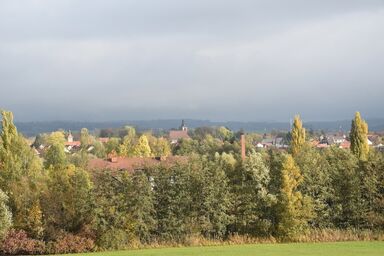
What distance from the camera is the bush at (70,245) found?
41344 mm

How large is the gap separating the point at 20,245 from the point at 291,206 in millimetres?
18080

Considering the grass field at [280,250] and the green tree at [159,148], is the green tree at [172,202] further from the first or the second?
the green tree at [159,148]

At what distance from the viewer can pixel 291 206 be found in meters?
42.8

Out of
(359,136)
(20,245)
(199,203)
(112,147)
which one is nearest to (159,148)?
(112,147)

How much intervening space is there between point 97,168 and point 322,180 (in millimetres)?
15787

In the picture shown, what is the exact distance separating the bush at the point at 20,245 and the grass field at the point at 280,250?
4.85 m

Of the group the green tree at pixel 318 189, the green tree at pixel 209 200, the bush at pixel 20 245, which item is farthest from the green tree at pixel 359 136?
the bush at pixel 20 245

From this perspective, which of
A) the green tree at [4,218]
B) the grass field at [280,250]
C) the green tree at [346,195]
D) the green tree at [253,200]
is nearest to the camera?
the grass field at [280,250]

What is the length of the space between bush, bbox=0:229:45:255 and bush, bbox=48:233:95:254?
31.0 inches

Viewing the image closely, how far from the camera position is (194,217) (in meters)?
44.1

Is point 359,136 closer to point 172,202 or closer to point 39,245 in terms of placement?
point 172,202

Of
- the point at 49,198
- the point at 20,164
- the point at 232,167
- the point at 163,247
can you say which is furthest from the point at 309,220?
the point at 20,164

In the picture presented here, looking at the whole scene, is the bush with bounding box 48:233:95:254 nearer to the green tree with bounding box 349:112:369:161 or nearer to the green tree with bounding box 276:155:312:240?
the green tree with bounding box 276:155:312:240

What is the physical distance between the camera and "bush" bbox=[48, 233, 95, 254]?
136 feet
